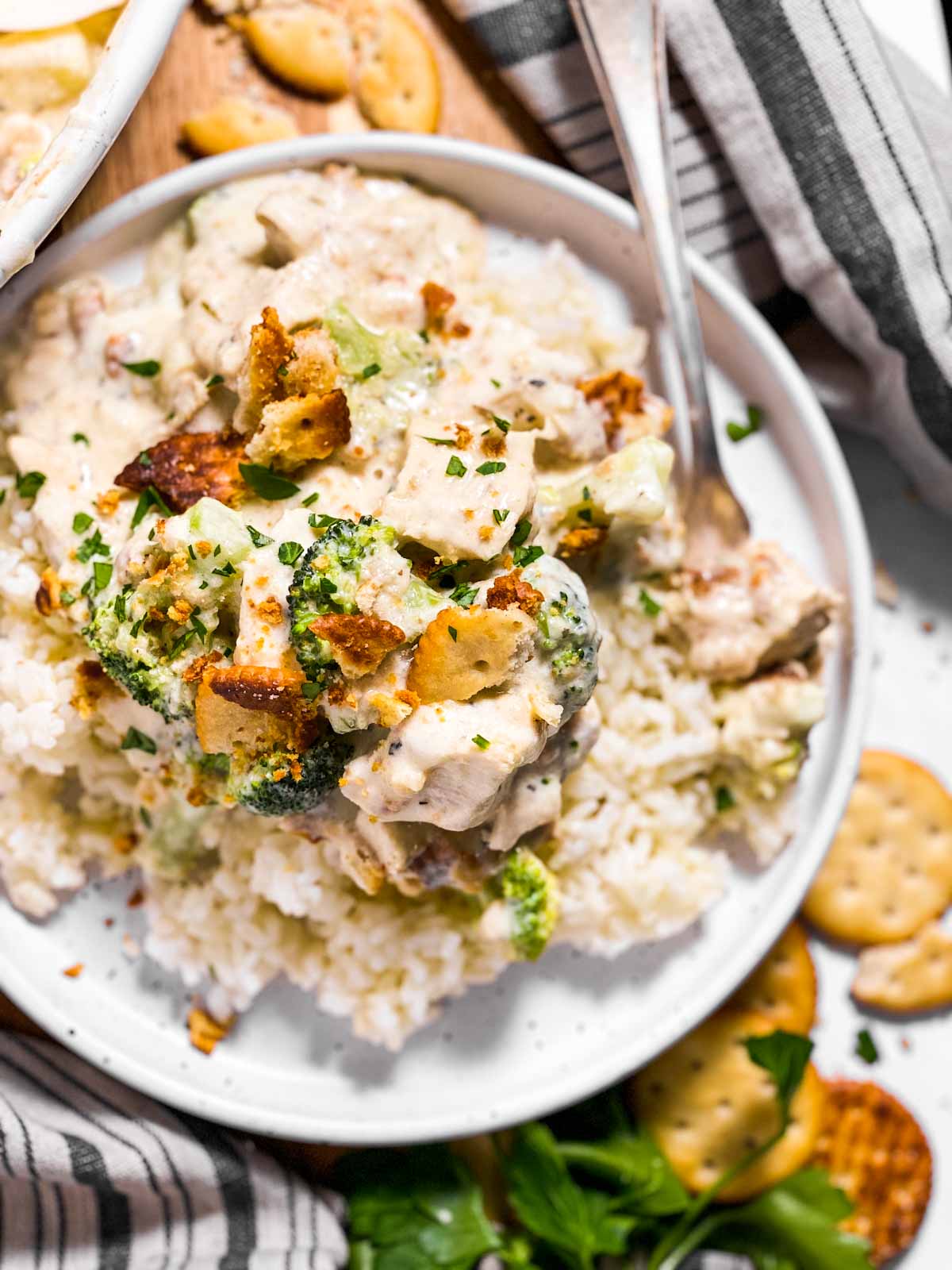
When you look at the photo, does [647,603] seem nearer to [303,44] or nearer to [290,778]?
[290,778]

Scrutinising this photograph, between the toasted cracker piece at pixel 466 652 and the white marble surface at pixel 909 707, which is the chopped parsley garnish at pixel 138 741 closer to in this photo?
the toasted cracker piece at pixel 466 652

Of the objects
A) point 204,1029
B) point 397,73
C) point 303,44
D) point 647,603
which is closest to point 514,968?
point 204,1029

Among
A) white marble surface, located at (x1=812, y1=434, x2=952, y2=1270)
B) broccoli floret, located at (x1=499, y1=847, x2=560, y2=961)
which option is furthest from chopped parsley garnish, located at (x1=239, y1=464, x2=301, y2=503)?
white marble surface, located at (x1=812, y1=434, x2=952, y2=1270)

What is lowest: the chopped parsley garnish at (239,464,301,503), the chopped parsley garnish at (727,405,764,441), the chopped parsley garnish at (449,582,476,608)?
the chopped parsley garnish at (727,405,764,441)

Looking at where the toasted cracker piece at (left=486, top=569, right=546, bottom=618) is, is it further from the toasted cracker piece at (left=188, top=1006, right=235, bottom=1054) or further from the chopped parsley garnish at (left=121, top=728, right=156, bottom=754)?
the toasted cracker piece at (left=188, top=1006, right=235, bottom=1054)

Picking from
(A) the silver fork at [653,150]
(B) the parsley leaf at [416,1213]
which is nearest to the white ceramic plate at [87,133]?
(A) the silver fork at [653,150]

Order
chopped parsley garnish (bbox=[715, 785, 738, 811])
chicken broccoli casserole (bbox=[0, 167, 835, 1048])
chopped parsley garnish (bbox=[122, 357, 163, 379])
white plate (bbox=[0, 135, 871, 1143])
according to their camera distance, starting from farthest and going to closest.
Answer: chopped parsley garnish (bbox=[715, 785, 738, 811]) → white plate (bbox=[0, 135, 871, 1143]) → chopped parsley garnish (bbox=[122, 357, 163, 379]) → chicken broccoli casserole (bbox=[0, 167, 835, 1048])
